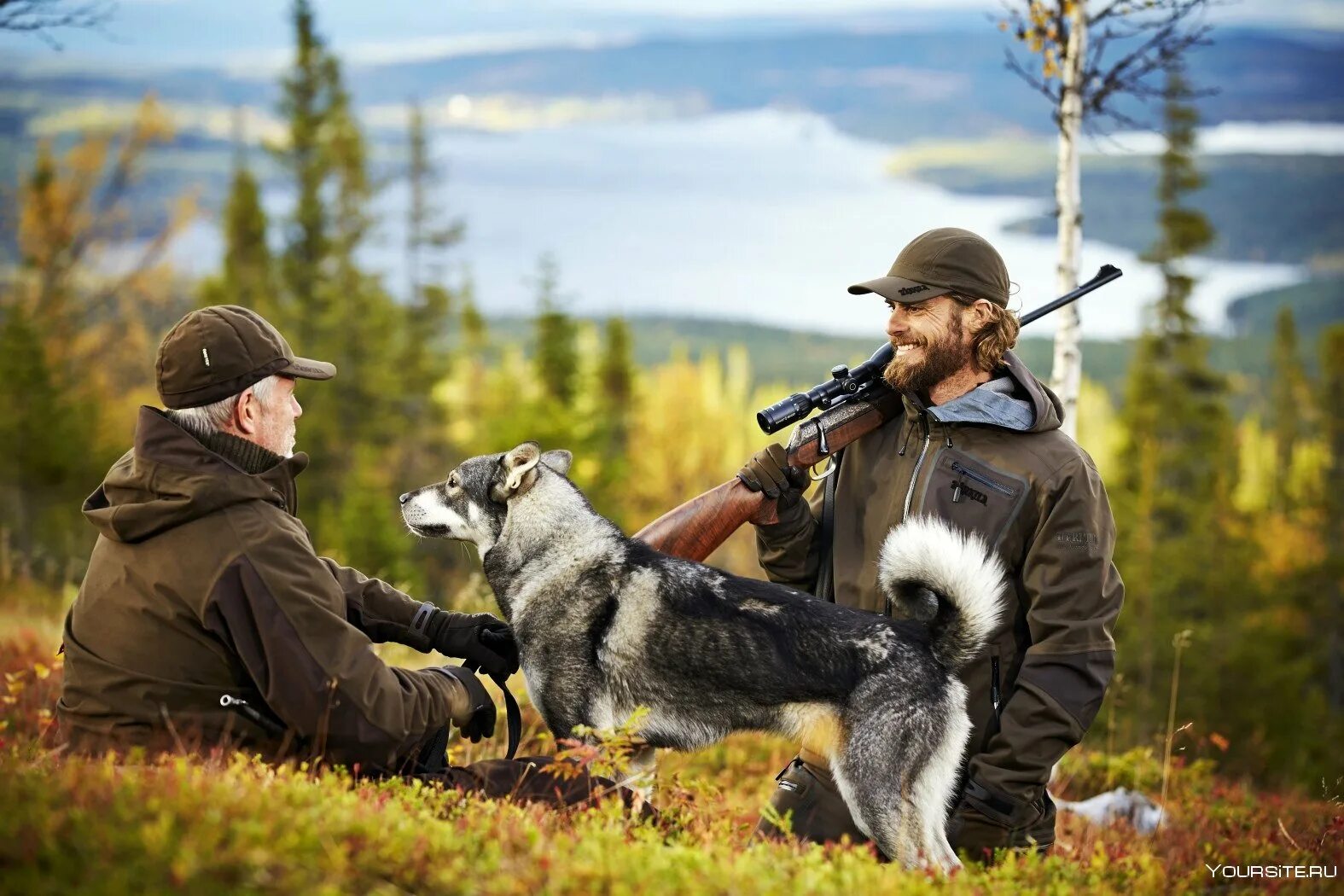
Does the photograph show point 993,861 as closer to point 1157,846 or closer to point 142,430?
point 1157,846

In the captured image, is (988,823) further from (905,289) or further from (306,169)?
(306,169)

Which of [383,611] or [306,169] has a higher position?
[383,611]

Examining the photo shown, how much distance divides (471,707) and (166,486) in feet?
5.58

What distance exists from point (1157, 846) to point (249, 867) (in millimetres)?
5339

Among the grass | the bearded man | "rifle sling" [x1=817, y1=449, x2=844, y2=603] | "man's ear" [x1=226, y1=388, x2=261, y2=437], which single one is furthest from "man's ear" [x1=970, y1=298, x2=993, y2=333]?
"man's ear" [x1=226, y1=388, x2=261, y2=437]

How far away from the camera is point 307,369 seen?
5.44 m

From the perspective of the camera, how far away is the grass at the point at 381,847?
12.4 ft

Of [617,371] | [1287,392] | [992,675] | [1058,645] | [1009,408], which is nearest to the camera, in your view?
[1058,645]

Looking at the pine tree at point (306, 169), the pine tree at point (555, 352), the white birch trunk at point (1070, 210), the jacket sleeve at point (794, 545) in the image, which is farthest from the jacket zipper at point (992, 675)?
the pine tree at point (306, 169)

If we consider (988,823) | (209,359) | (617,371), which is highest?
(209,359)

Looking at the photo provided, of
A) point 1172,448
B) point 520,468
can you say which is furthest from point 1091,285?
point 1172,448

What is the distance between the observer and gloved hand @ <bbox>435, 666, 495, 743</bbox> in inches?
212

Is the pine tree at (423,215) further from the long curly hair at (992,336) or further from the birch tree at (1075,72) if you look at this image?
the long curly hair at (992,336)

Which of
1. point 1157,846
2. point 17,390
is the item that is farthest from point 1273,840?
point 17,390
